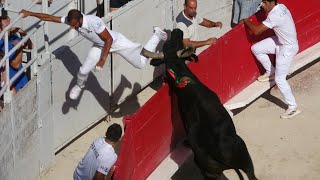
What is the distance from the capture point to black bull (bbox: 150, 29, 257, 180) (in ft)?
34.4

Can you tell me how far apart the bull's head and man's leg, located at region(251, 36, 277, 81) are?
1833 mm

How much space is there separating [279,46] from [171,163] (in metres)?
2.45

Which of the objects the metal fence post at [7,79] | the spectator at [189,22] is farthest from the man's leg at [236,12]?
the metal fence post at [7,79]

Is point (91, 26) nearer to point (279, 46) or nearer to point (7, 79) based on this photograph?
point (7, 79)

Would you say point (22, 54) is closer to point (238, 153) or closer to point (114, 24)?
point (114, 24)

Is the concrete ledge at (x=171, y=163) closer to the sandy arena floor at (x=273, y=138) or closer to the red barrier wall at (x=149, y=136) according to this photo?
the red barrier wall at (x=149, y=136)

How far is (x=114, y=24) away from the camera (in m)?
12.4

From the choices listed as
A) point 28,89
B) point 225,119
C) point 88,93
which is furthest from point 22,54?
point 225,119

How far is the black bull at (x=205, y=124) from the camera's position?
34.4 feet

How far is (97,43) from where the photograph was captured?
449 inches

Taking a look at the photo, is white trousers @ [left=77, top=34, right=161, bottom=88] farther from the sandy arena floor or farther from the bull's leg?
the bull's leg

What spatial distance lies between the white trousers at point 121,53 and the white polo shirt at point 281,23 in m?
1.61

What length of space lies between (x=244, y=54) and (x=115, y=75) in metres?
1.83

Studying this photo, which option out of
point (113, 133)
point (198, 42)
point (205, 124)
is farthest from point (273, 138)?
point (113, 133)
